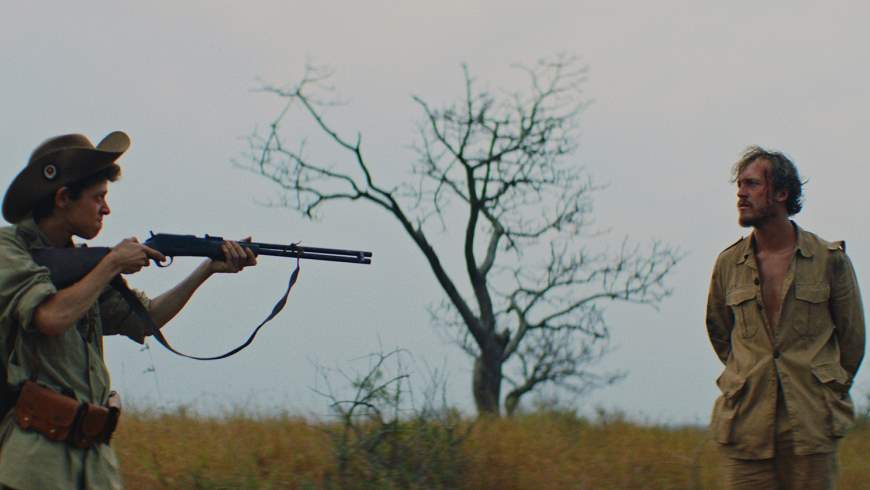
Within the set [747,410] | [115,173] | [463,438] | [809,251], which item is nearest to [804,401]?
[747,410]

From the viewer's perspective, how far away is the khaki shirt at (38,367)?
384cm

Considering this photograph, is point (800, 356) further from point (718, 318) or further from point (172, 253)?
point (172, 253)

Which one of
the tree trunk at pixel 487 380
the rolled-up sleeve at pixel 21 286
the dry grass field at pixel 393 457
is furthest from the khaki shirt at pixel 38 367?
the tree trunk at pixel 487 380

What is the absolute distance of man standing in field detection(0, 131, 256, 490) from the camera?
3.85 m

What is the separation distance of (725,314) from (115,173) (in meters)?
3.31

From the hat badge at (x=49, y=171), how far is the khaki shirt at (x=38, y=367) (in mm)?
176

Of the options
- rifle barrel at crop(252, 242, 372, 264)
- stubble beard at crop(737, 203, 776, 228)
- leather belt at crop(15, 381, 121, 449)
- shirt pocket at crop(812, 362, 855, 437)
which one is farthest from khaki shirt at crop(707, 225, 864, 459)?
leather belt at crop(15, 381, 121, 449)

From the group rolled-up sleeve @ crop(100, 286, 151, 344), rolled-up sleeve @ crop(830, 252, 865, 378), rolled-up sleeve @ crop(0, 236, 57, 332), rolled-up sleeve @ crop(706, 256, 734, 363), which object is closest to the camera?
rolled-up sleeve @ crop(0, 236, 57, 332)

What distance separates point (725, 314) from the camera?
20.1ft

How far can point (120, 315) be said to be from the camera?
4.51 metres

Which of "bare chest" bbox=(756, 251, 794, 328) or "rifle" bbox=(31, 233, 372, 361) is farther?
"bare chest" bbox=(756, 251, 794, 328)

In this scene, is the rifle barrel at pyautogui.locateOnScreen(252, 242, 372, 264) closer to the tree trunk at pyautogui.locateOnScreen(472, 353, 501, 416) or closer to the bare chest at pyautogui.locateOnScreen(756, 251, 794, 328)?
the bare chest at pyautogui.locateOnScreen(756, 251, 794, 328)

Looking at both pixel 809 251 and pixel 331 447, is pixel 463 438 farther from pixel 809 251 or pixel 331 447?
pixel 809 251

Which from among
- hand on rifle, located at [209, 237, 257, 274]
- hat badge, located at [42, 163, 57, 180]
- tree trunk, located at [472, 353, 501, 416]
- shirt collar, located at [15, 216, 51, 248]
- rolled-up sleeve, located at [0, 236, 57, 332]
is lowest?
rolled-up sleeve, located at [0, 236, 57, 332]
